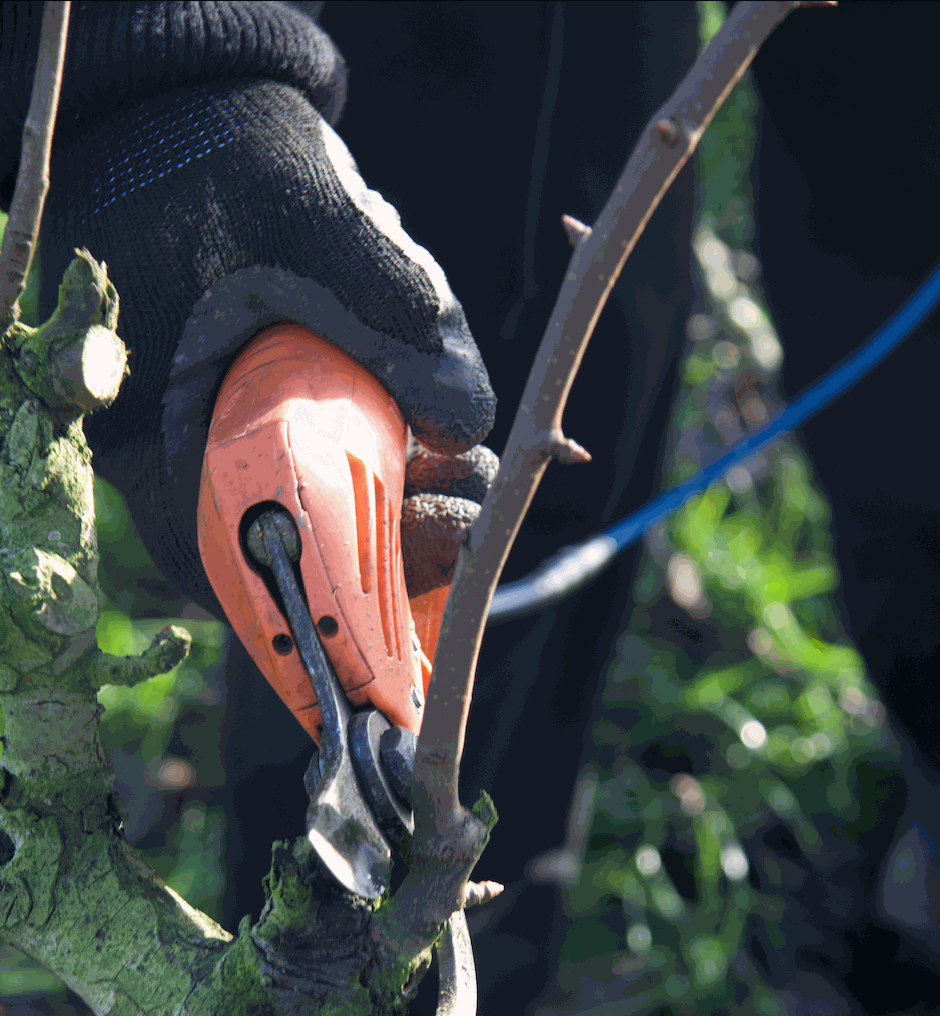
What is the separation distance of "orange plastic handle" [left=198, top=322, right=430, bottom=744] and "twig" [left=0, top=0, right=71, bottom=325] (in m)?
0.11

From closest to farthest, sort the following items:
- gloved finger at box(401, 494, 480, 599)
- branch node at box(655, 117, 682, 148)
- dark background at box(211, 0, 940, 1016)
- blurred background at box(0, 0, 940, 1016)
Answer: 1. branch node at box(655, 117, 682, 148)
2. gloved finger at box(401, 494, 480, 599)
3. dark background at box(211, 0, 940, 1016)
4. blurred background at box(0, 0, 940, 1016)

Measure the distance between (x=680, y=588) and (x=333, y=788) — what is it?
49.3 inches

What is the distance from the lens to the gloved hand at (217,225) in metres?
0.47

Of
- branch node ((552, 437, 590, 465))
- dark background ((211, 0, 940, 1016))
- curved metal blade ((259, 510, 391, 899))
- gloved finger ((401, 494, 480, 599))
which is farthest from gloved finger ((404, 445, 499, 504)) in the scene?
dark background ((211, 0, 940, 1016))

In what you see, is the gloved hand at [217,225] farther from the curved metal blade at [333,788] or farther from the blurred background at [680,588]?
the blurred background at [680,588]

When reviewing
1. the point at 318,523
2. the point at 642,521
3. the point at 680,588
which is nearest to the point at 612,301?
the point at 642,521

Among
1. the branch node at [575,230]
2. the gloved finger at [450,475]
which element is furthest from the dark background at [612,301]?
the branch node at [575,230]

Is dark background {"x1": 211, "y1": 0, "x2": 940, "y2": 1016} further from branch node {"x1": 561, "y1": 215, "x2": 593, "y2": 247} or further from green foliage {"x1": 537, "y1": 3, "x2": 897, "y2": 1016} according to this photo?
branch node {"x1": 561, "y1": 215, "x2": 593, "y2": 247}

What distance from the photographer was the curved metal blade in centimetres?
34

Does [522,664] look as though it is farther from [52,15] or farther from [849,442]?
[52,15]

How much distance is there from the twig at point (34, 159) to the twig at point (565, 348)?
179 mm

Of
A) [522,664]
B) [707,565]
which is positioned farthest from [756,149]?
[522,664]

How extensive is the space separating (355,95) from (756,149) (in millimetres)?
936

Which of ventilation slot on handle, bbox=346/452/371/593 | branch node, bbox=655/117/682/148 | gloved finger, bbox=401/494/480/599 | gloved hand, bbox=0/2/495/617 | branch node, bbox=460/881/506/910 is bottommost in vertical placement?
branch node, bbox=460/881/506/910
